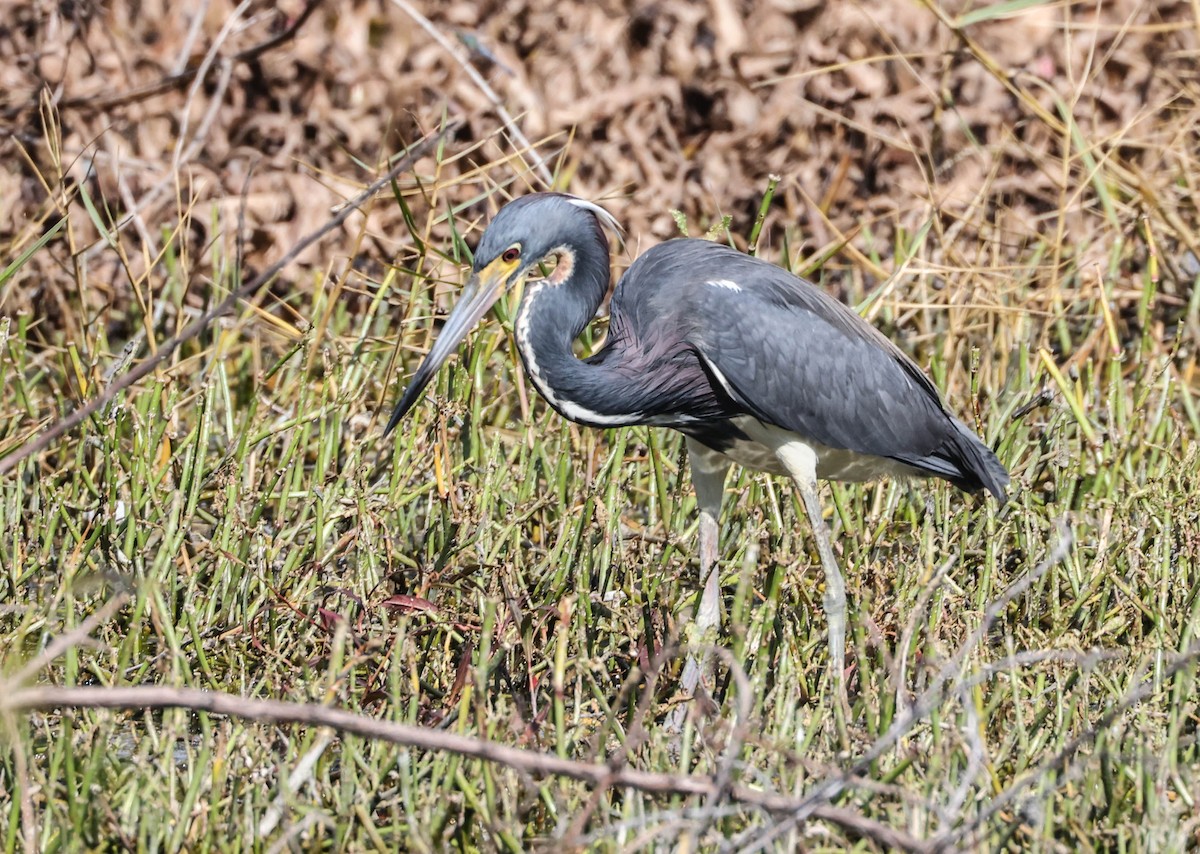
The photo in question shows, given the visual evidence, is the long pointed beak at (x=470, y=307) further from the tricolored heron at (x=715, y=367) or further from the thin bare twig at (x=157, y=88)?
the thin bare twig at (x=157, y=88)

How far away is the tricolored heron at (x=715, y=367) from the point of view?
365cm

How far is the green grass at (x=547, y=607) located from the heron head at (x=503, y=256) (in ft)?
1.00

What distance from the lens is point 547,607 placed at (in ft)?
11.5

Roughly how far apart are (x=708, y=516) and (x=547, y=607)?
65 centimetres

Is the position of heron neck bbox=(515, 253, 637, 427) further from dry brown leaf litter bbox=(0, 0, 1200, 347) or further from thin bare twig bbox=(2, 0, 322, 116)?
thin bare twig bbox=(2, 0, 322, 116)

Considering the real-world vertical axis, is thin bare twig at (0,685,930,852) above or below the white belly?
above

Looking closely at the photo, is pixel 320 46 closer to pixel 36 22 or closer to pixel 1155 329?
pixel 36 22

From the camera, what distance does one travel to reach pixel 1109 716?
250 cm

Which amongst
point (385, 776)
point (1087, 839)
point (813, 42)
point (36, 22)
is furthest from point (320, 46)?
point (1087, 839)

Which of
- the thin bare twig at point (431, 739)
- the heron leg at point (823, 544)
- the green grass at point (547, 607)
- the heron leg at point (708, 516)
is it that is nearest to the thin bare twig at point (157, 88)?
the green grass at point (547, 607)

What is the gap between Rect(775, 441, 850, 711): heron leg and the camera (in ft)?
11.7

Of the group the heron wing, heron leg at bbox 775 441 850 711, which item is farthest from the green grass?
the heron wing

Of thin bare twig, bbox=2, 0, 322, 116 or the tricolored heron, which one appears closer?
the tricolored heron

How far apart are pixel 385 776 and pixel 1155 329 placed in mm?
3992
